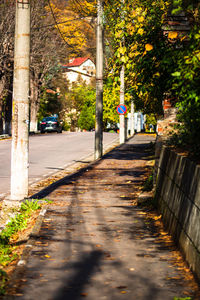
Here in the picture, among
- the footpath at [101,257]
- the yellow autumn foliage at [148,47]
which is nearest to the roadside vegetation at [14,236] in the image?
the footpath at [101,257]

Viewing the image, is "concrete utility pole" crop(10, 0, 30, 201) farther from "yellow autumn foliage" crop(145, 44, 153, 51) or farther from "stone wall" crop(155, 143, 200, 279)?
"stone wall" crop(155, 143, 200, 279)

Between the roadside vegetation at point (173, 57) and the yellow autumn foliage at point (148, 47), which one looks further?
the yellow autumn foliage at point (148, 47)

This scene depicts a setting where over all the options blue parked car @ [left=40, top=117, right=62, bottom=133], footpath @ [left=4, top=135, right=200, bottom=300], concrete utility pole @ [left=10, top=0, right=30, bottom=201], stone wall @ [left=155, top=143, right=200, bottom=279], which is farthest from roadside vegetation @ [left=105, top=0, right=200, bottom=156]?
blue parked car @ [left=40, top=117, right=62, bottom=133]

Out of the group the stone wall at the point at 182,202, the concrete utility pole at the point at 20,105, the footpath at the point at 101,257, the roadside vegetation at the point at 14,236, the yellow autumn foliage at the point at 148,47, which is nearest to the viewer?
Result: the footpath at the point at 101,257

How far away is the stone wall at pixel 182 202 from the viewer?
607 cm

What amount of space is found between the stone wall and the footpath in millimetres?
203

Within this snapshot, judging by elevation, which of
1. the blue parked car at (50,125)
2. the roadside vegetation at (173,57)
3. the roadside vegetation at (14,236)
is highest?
the roadside vegetation at (173,57)

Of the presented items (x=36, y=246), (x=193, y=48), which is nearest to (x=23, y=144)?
(x=36, y=246)

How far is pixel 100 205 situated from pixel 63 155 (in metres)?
16.3

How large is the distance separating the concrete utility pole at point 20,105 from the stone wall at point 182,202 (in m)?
3.10

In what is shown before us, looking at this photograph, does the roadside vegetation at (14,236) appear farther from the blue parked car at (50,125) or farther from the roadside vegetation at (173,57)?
the blue parked car at (50,125)

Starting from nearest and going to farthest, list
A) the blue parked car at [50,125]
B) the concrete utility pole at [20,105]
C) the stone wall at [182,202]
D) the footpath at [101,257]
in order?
1. the footpath at [101,257]
2. the stone wall at [182,202]
3. the concrete utility pole at [20,105]
4. the blue parked car at [50,125]

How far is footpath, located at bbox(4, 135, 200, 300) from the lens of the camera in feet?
17.7

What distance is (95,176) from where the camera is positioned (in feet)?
57.8
